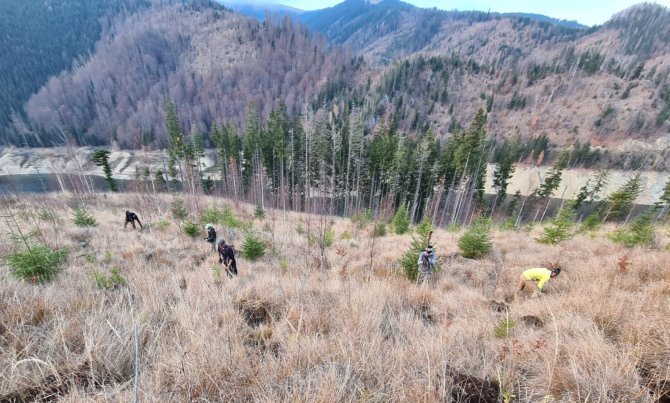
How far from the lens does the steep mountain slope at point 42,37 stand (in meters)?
124

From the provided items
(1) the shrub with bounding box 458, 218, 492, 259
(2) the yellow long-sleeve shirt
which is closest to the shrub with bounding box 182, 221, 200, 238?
(1) the shrub with bounding box 458, 218, 492, 259

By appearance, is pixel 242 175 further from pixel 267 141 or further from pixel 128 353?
pixel 128 353

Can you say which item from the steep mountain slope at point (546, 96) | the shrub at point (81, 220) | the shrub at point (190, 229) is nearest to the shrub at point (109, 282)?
the shrub at point (190, 229)

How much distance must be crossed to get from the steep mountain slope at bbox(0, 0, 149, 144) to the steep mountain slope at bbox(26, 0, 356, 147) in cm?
1306

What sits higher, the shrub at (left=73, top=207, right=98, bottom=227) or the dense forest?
the shrub at (left=73, top=207, right=98, bottom=227)

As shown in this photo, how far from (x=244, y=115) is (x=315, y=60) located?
54966 millimetres

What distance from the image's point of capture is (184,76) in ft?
415

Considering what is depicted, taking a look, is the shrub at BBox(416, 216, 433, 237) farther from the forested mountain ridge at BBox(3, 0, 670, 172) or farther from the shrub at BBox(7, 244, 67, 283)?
the forested mountain ridge at BBox(3, 0, 670, 172)

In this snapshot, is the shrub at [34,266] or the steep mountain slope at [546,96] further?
the steep mountain slope at [546,96]

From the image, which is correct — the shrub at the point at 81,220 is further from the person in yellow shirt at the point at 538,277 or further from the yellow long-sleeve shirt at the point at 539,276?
the yellow long-sleeve shirt at the point at 539,276

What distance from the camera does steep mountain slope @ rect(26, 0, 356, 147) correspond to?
9844 centimetres

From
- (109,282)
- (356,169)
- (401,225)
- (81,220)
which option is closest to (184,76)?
(356,169)

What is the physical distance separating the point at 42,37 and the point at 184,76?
105816mm

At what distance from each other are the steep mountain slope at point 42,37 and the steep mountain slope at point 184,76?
42.9 feet
